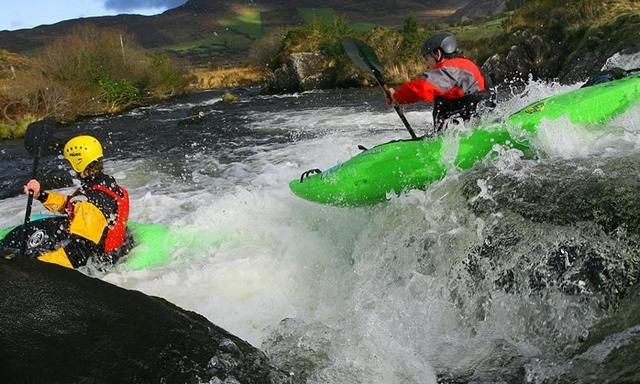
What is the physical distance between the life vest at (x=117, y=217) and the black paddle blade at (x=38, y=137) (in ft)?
2.90

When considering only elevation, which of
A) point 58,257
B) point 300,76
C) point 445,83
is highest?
point 445,83

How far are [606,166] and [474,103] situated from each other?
65.0 inches

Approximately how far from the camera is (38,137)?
17.4ft

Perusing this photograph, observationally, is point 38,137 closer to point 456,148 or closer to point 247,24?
point 456,148

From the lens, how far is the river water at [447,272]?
9.41 ft

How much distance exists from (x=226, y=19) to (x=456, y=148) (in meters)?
176

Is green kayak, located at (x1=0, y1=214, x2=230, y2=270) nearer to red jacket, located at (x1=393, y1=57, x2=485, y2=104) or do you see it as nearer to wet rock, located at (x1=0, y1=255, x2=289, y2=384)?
wet rock, located at (x1=0, y1=255, x2=289, y2=384)

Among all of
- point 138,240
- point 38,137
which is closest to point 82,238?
point 138,240

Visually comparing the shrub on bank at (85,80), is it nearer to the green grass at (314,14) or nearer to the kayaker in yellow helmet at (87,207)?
the green grass at (314,14)

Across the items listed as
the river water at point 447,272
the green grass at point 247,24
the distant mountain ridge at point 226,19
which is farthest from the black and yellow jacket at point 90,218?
the green grass at point 247,24

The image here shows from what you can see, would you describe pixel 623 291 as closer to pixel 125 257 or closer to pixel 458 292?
pixel 458 292

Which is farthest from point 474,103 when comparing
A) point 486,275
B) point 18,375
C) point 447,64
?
point 18,375

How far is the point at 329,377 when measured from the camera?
8.71 feet

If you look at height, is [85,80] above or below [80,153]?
below
